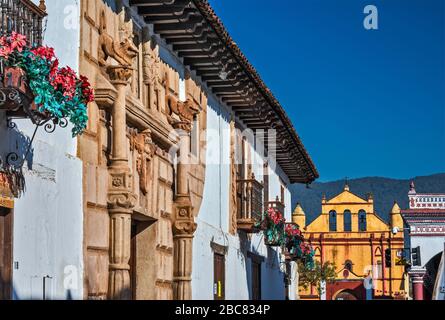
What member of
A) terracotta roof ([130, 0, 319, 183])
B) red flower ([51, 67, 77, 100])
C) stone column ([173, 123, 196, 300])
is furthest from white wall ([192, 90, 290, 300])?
red flower ([51, 67, 77, 100])

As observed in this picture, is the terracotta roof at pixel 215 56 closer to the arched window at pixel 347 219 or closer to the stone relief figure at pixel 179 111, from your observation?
the stone relief figure at pixel 179 111

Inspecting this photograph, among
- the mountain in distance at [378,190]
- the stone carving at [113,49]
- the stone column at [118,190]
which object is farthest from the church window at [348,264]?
the mountain in distance at [378,190]

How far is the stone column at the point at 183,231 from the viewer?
48.8 feet

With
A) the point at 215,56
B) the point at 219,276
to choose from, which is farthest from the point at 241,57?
the point at 219,276

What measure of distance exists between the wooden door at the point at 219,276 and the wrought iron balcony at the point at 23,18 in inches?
349

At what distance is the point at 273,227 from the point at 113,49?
39.9ft

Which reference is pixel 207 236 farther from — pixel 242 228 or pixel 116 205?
pixel 116 205

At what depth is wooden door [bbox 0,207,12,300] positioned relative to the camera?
28.8 feet

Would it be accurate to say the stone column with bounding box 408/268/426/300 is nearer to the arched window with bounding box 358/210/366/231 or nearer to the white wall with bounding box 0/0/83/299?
the arched window with bounding box 358/210/366/231

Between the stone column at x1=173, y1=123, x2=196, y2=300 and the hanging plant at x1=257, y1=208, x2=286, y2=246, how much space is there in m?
6.83

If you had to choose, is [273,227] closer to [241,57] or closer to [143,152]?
[241,57]

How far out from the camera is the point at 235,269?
65.6ft
